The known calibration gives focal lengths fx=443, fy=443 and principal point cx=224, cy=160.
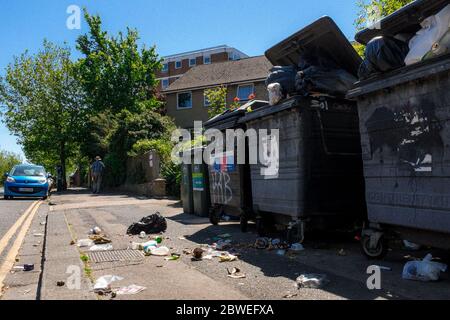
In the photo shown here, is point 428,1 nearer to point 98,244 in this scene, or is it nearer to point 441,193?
point 441,193

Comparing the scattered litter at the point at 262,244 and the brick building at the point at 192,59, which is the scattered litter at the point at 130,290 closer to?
the scattered litter at the point at 262,244

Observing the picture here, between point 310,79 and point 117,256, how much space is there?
321 centimetres

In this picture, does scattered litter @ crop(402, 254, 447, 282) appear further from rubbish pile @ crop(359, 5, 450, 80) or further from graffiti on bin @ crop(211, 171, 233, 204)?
graffiti on bin @ crop(211, 171, 233, 204)

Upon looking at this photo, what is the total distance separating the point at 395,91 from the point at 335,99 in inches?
52.0

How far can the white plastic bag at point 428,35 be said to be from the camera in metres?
3.85

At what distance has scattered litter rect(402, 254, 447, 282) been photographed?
152 inches

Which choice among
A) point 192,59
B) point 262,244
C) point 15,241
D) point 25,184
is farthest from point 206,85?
point 192,59

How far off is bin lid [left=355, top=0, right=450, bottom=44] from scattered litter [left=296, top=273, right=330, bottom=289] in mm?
2640

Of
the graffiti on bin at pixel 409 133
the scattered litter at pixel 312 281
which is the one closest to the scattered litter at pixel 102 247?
the scattered litter at pixel 312 281

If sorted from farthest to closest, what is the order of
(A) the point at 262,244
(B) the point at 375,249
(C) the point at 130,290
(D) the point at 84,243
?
(D) the point at 84,243 < (A) the point at 262,244 < (B) the point at 375,249 < (C) the point at 130,290

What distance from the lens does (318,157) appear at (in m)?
5.47

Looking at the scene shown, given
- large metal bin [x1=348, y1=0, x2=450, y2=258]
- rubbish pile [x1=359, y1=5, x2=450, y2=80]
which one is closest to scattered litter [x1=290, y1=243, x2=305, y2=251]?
large metal bin [x1=348, y1=0, x2=450, y2=258]

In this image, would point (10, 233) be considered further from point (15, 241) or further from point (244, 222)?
point (244, 222)

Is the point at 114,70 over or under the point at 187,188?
over
